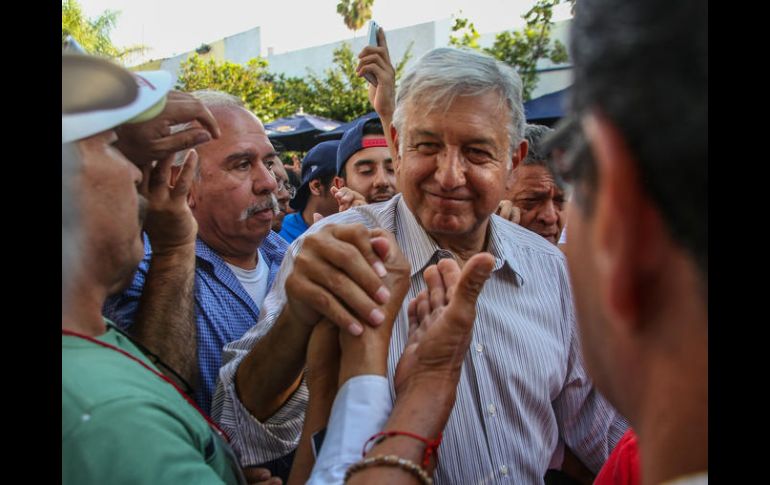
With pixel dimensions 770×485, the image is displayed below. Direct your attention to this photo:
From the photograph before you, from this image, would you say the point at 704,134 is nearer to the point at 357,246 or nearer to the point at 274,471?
the point at 357,246

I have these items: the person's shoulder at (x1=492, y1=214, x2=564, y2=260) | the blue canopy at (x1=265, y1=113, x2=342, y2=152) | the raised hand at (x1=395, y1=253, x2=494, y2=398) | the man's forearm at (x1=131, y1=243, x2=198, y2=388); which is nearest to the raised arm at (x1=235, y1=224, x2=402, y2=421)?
the raised hand at (x1=395, y1=253, x2=494, y2=398)

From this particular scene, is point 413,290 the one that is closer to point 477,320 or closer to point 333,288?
point 477,320

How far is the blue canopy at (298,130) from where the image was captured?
11570 mm

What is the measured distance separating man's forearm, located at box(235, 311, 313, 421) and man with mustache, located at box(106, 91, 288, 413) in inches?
12.7

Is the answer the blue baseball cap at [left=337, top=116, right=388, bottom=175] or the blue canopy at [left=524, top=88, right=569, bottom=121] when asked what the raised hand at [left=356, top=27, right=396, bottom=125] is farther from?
the blue canopy at [left=524, top=88, right=569, bottom=121]

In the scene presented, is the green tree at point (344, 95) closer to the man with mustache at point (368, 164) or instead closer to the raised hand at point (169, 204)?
the man with mustache at point (368, 164)

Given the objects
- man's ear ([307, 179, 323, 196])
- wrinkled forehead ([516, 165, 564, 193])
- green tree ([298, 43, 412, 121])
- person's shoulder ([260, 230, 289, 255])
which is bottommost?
person's shoulder ([260, 230, 289, 255])

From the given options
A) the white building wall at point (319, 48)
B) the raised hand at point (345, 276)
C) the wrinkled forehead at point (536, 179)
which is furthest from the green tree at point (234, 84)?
the raised hand at point (345, 276)

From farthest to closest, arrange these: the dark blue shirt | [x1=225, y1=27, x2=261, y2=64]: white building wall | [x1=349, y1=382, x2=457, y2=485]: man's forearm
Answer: [x1=225, y1=27, x2=261, y2=64]: white building wall < the dark blue shirt < [x1=349, y1=382, x2=457, y2=485]: man's forearm

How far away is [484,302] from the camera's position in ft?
7.16

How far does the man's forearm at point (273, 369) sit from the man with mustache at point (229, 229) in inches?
12.7

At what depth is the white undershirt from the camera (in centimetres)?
247
